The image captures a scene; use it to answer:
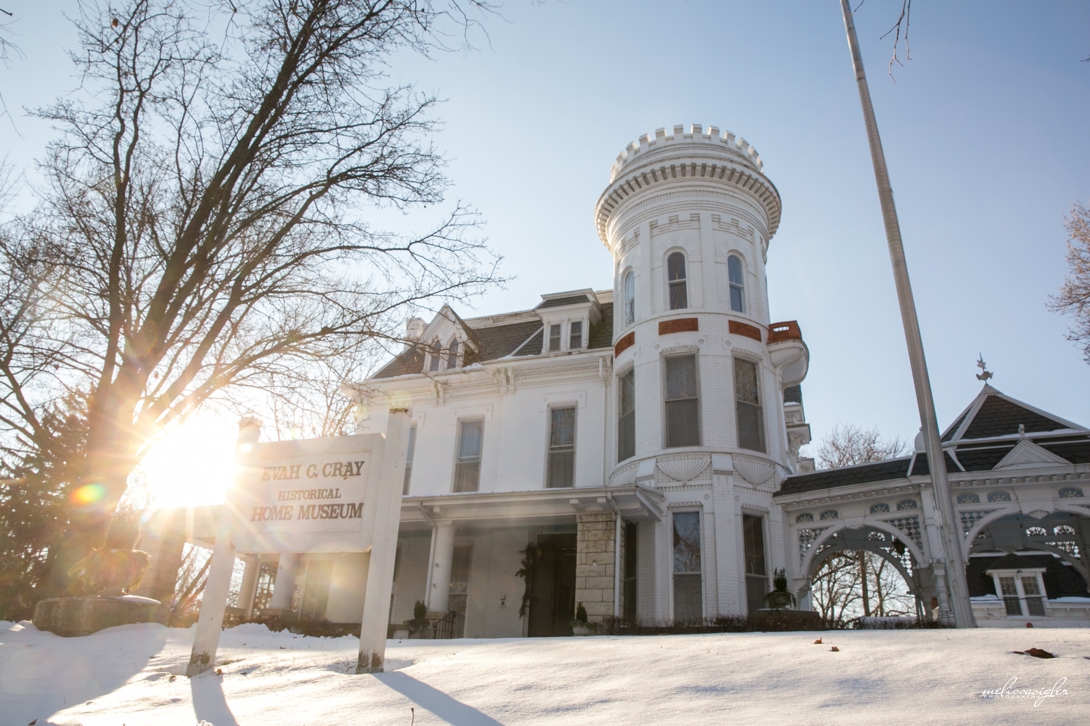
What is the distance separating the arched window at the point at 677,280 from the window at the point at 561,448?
4.12 m

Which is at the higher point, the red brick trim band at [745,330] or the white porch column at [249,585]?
the red brick trim band at [745,330]

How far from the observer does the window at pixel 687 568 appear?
15.5 m

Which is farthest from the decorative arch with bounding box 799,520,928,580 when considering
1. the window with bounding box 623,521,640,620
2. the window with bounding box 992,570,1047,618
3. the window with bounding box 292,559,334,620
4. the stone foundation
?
the window with bounding box 292,559,334,620

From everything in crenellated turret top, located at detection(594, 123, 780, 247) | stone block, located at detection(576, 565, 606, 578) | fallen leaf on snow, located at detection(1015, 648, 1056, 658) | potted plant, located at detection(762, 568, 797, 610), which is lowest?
fallen leaf on snow, located at detection(1015, 648, 1056, 658)

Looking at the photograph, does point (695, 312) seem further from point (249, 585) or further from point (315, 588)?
point (249, 585)

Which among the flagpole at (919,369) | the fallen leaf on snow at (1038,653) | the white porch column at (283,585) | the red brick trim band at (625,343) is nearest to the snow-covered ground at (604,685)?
the fallen leaf on snow at (1038,653)

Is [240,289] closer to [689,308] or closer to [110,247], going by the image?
[110,247]

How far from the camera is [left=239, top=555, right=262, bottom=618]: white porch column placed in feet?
60.0

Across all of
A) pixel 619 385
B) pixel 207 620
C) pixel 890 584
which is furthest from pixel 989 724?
pixel 890 584

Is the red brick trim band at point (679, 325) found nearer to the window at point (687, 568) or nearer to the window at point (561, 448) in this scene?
the window at point (561, 448)

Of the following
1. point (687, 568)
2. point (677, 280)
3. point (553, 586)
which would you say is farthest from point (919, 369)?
point (553, 586)

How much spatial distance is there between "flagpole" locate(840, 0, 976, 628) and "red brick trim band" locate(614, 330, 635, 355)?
7843 mm

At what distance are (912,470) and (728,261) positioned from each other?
713cm

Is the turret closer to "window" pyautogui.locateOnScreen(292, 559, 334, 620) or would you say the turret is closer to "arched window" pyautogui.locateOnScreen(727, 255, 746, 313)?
"arched window" pyautogui.locateOnScreen(727, 255, 746, 313)
